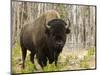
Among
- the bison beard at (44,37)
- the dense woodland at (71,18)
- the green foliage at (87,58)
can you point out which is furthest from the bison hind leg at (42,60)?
the green foliage at (87,58)

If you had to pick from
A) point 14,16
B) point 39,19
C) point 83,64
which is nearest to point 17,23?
point 14,16

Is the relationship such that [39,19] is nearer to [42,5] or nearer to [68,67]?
[42,5]

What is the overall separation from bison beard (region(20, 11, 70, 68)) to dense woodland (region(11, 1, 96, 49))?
2.4 inches

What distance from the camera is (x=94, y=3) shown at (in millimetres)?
2900

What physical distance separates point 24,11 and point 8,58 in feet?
1.70

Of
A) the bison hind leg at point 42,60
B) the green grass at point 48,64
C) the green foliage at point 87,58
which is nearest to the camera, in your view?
the green grass at point 48,64

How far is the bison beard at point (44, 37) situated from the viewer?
258cm

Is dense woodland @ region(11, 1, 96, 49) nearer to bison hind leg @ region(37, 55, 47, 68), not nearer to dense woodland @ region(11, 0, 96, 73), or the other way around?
dense woodland @ region(11, 0, 96, 73)

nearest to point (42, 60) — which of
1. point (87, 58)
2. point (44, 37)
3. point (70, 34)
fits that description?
point (44, 37)

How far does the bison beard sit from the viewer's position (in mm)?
A: 2580

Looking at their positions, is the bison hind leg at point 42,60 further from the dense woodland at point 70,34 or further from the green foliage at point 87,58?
the green foliage at point 87,58

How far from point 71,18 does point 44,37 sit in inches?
15.5

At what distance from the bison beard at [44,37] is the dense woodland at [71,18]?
6 centimetres

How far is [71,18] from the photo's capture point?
276 cm
